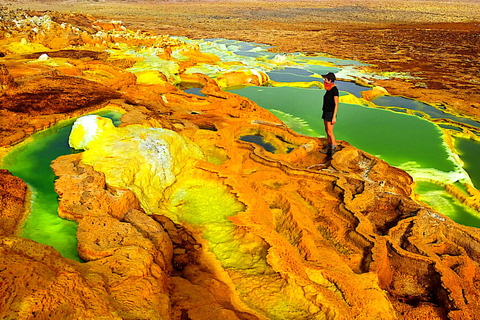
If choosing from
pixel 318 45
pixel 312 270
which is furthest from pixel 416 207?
pixel 318 45

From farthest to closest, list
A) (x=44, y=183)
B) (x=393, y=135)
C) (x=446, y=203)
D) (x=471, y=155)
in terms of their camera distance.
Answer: (x=393, y=135), (x=471, y=155), (x=446, y=203), (x=44, y=183)

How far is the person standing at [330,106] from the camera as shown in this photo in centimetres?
495

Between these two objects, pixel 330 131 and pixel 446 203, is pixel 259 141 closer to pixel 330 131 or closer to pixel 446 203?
pixel 330 131

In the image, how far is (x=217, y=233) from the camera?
10.9 ft

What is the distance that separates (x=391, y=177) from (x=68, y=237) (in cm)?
447

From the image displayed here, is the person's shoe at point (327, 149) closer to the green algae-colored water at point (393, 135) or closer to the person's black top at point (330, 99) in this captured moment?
the person's black top at point (330, 99)

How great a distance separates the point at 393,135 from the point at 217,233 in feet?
17.6

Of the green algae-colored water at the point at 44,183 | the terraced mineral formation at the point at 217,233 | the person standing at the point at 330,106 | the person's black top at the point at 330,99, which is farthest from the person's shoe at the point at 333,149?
the green algae-colored water at the point at 44,183

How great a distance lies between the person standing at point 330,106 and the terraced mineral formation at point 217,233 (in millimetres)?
273

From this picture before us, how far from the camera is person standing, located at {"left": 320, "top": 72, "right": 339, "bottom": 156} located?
4.95 m

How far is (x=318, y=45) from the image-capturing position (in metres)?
21.0

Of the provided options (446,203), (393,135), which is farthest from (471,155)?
(446,203)

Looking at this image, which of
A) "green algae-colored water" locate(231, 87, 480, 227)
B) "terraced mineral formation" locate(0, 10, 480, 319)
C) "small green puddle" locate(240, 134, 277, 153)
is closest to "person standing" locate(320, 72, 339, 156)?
"terraced mineral formation" locate(0, 10, 480, 319)

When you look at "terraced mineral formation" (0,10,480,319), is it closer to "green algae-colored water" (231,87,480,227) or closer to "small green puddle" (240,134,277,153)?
"small green puddle" (240,134,277,153)
